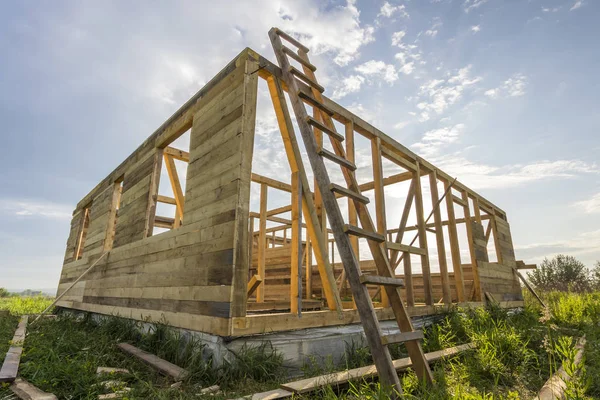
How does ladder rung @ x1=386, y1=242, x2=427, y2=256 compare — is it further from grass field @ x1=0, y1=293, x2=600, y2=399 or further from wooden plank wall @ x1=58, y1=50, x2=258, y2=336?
wooden plank wall @ x1=58, y1=50, x2=258, y2=336

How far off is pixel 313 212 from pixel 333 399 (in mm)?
2009

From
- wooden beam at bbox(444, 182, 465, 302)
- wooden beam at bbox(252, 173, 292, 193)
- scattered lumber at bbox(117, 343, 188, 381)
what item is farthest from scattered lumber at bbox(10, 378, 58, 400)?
wooden beam at bbox(444, 182, 465, 302)

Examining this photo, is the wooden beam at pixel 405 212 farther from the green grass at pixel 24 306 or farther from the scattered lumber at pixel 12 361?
the green grass at pixel 24 306

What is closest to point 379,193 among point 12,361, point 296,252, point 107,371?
point 296,252

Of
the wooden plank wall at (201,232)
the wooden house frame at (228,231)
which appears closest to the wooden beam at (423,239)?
the wooden house frame at (228,231)

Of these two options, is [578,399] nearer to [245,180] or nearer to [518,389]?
[518,389]

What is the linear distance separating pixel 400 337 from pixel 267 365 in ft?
4.52

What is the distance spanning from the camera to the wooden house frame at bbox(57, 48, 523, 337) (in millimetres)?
3514

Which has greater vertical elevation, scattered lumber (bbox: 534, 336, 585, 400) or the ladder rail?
the ladder rail

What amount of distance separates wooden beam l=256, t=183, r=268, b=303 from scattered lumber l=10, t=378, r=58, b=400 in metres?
4.84

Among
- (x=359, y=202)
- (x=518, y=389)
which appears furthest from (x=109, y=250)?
(x=518, y=389)

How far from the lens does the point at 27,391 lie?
2662 millimetres

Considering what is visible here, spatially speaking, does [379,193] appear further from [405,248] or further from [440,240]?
[440,240]

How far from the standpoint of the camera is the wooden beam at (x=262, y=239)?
7523mm
